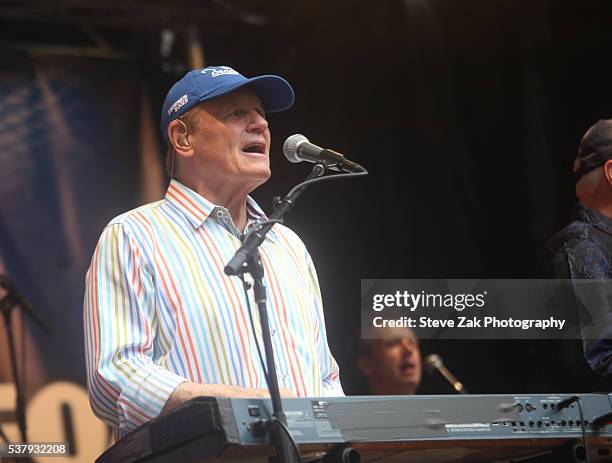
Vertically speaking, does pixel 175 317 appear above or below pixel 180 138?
below

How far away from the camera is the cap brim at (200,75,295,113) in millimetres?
3275

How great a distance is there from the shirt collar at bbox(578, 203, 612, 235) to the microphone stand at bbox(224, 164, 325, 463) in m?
1.32

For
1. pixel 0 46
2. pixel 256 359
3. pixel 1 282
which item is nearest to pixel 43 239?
pixel 1 282

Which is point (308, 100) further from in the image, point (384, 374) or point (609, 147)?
point (609, 147)

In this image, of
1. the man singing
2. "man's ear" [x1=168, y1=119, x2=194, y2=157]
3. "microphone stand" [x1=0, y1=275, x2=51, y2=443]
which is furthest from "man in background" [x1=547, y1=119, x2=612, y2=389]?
"microphone stand" [x1=0, y1=275, x2=51, y2=443]

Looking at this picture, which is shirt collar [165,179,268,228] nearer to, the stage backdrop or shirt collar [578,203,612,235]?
shirt collar [578,203,612,235]

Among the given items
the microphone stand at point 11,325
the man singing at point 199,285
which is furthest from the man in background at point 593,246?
the microphone stand at point 11,325

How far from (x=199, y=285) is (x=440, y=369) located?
3647 mm

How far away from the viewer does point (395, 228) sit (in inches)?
271

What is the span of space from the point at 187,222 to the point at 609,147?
158 centimetres

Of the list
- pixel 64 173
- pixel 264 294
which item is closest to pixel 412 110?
pixel 64 173

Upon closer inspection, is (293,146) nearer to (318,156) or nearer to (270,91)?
(318,156)

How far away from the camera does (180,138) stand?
11.0ft

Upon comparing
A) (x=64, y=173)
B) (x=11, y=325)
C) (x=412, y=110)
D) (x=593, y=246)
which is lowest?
(x=593, y=246)
